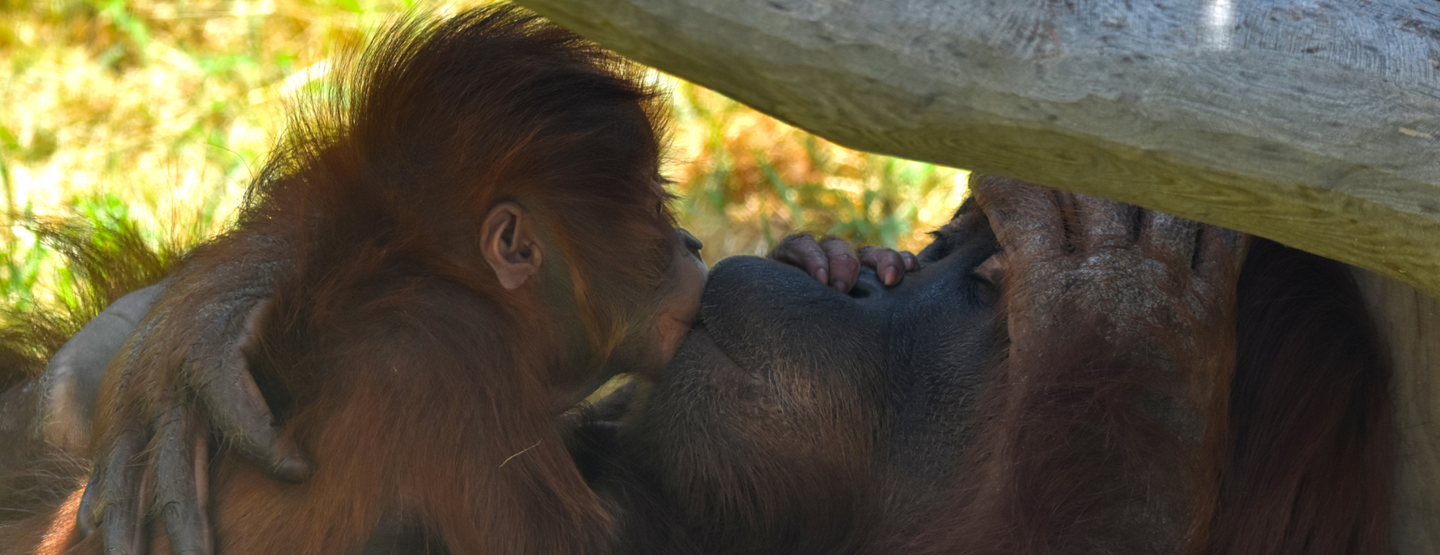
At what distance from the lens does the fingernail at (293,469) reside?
1686 millimetres

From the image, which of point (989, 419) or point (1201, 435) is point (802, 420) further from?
point (1201, 435)

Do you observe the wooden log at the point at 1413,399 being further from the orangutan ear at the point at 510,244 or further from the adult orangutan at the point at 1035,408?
the orangutan ear at the point at 510,244

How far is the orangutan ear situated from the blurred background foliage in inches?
66.8

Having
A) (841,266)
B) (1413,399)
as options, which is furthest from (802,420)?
(1413,399)

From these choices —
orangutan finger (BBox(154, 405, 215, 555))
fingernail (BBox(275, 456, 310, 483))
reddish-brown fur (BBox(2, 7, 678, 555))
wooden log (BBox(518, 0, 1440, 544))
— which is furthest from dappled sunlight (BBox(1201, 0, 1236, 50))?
orangutan finger (BBox(154, 405, 215, 555))

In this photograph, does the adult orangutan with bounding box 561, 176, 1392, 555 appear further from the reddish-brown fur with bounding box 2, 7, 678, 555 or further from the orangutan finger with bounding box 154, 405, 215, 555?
the orangutan finger with bounding box 154, 405, 215, 555

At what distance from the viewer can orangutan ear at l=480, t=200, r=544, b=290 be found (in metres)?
1.84

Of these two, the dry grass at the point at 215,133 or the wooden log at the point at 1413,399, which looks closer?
the wooden log at the point at 1413,399

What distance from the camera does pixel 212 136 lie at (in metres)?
4.16

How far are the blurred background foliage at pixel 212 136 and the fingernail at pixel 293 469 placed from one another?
1776 mm

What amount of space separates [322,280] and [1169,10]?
1.24 metres

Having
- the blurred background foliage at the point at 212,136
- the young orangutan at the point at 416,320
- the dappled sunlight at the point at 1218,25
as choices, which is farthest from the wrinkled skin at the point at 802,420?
the blurred background foliage at the point at 212,136

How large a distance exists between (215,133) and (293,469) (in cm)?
285

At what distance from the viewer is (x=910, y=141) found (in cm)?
117
